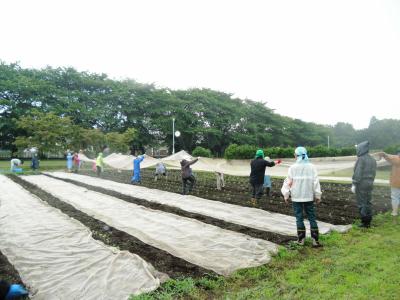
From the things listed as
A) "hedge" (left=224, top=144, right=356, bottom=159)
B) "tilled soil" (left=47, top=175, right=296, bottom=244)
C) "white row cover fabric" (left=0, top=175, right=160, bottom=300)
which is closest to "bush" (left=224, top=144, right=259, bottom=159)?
"hedge" (left=224, top=144, right=356, bottom=159)

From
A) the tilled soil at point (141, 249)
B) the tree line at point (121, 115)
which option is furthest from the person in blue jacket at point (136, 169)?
the tree line at point (121, 115)

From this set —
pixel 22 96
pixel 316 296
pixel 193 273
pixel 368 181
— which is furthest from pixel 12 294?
pixel 22 96

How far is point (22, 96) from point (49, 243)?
3308 cm

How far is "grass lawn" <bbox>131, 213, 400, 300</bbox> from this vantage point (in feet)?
11.7

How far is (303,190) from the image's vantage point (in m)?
5.30

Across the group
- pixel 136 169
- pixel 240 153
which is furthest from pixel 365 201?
pixel 240 153

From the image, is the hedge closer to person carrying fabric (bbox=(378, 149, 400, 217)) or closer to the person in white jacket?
person carrying fabric (bbox=(378, 149, 400, 217))

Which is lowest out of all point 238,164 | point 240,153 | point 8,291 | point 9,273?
point 9,273

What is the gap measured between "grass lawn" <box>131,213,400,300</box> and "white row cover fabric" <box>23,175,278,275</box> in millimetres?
302

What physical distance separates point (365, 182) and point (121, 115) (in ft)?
119

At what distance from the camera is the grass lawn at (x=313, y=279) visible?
3.56 meters

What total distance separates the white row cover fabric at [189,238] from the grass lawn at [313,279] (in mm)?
302

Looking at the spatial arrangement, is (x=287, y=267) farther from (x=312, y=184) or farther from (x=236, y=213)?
(x=236, y=213)

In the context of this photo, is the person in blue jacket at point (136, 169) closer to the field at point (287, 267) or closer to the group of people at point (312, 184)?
the group of people at point (312, 184)
